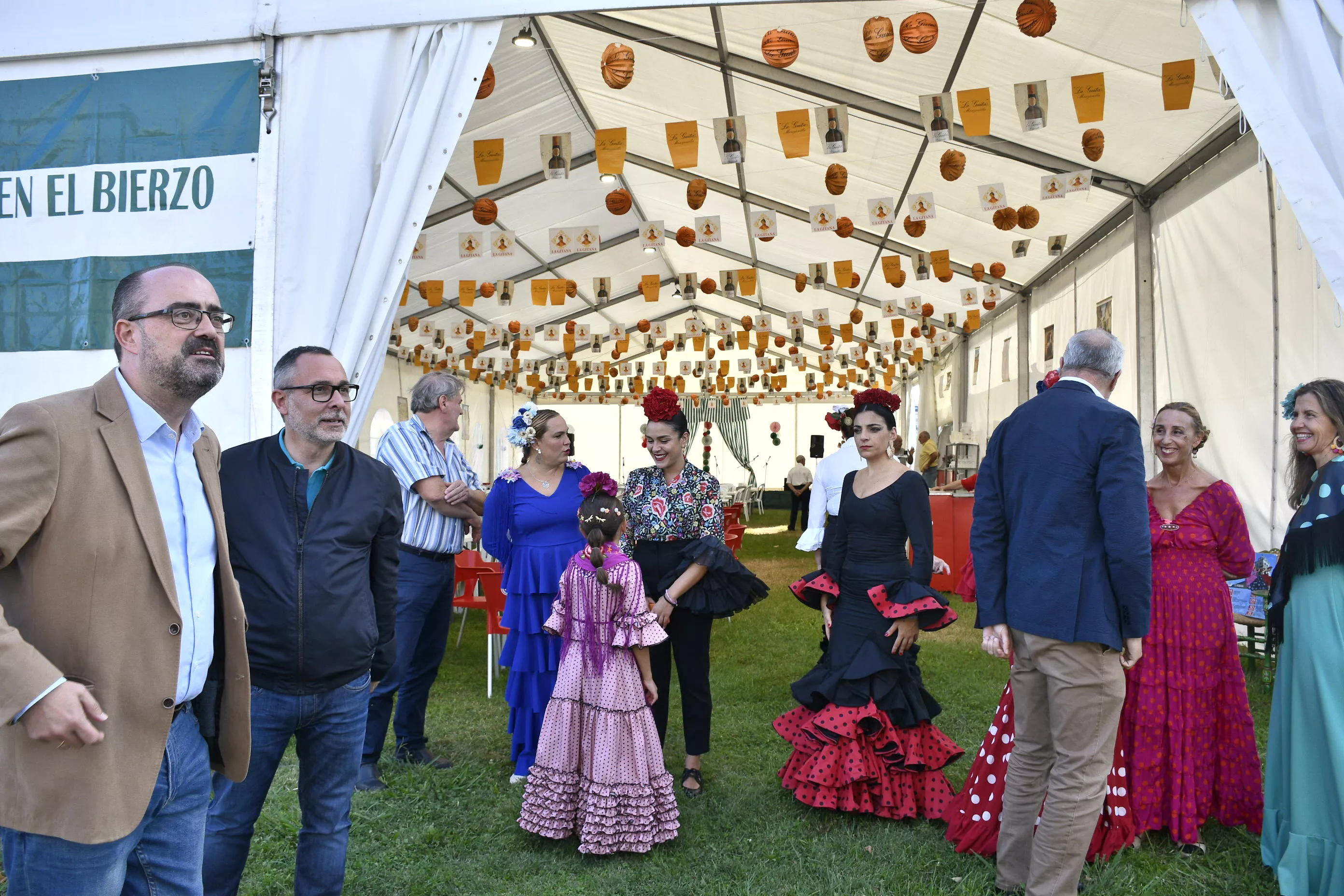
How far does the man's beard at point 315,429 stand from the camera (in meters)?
2.29

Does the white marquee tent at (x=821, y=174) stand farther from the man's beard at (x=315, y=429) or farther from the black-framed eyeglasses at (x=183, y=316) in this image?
the black-framed eyeglasses at (x=183, y=316)

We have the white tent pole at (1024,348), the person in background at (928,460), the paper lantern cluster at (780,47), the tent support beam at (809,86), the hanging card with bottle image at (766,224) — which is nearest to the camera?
the paper lantern cluster at (780,47)

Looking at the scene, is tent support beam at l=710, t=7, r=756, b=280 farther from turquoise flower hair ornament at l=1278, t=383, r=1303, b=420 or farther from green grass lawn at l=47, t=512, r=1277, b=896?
green grass lawn at l=47, t=512, r=1277, b=896

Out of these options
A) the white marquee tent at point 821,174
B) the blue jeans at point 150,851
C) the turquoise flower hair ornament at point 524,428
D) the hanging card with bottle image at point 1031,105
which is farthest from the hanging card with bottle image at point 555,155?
the blue jeans at point 150,851

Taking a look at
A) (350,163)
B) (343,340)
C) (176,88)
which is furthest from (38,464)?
(176,88)

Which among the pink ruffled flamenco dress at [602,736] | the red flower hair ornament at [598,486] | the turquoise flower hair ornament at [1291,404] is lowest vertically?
the pink ruffled flamenco dress at [602,736]

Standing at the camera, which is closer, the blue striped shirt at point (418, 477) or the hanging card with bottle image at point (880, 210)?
the blue striped shirt at point (418, 477)

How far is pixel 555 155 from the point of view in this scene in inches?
300

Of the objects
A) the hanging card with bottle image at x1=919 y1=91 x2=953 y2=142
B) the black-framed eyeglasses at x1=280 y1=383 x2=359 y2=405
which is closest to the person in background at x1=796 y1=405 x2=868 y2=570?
the hanging card with bottle image at x1=919 y1=91 x2=953 y2=142

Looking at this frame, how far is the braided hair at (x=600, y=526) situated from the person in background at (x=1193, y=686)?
1.94 metres

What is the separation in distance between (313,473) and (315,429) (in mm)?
121

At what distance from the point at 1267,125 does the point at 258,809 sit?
144 inches

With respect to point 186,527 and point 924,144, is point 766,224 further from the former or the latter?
point 186,527

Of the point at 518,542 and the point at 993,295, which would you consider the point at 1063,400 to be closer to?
the point at 518,542
